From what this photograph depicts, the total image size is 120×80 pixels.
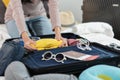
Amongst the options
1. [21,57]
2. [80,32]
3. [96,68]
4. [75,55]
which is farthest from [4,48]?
[80,32]

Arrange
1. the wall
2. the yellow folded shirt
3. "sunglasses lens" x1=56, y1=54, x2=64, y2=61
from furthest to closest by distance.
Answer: the wall → the yellow folded shirt → "sunglasses lens" x1=56, y1=54, x2=64, y2=61

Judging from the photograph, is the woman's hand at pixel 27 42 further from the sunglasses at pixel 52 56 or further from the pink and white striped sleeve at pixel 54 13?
the pink and white striped sleeve at pixel 54 13

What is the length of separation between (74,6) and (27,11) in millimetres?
1381

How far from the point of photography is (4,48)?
1.33m

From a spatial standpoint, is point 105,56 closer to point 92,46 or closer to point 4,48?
point 92,46

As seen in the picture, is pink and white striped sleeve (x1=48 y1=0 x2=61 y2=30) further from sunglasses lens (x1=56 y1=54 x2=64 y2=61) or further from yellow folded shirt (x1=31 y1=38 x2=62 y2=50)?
sunglasses lens (x1=56 y1=54 x2=64 y2=61)

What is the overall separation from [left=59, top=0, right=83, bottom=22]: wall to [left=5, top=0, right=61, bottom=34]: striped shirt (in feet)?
3.81

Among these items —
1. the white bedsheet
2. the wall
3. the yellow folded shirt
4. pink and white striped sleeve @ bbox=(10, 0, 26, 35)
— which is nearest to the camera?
the yellow folded shirt

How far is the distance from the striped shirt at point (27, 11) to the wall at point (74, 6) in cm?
116

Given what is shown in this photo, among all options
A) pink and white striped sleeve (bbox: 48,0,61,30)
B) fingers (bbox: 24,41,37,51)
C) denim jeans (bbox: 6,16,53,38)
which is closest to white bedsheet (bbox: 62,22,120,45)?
denim jeans (bbox: 6,16,53,38)

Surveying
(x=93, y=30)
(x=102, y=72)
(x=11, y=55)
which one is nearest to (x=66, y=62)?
(x=102, y=72)

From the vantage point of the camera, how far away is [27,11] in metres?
1.77

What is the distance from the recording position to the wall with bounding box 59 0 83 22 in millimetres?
3014

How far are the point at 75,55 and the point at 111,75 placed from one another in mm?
228
